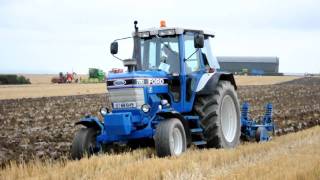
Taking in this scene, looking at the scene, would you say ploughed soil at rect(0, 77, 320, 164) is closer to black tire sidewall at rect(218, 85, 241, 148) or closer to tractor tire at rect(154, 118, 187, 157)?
tractor tire at rect(154, 118, 187, 157)

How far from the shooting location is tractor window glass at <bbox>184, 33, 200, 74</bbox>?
10.8m

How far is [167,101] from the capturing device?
10352 millimetres

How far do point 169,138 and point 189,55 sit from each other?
2295 millimetres

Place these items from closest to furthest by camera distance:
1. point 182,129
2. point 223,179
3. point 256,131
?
point 223,179, point 182,129, point 256,131

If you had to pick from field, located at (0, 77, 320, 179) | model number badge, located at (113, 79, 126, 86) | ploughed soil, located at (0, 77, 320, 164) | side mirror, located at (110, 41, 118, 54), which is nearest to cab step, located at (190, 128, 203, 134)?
field, located at (0, 77, 320, 179)

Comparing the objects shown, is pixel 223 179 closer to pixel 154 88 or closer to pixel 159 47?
pixel 154 88

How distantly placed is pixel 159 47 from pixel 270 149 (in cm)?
285

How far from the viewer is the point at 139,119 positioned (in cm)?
987

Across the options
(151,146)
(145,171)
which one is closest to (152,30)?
(151,146)

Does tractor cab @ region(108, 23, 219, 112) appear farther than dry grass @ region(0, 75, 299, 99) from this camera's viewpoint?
No

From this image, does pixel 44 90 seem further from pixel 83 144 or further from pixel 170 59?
pixel 83 144

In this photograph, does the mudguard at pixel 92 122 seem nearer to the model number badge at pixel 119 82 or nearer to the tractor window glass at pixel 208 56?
the model number badge at pixel 119 82

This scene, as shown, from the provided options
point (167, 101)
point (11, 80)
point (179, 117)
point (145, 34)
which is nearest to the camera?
point (179, 117)

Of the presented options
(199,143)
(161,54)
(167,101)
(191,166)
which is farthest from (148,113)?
(191,166)
